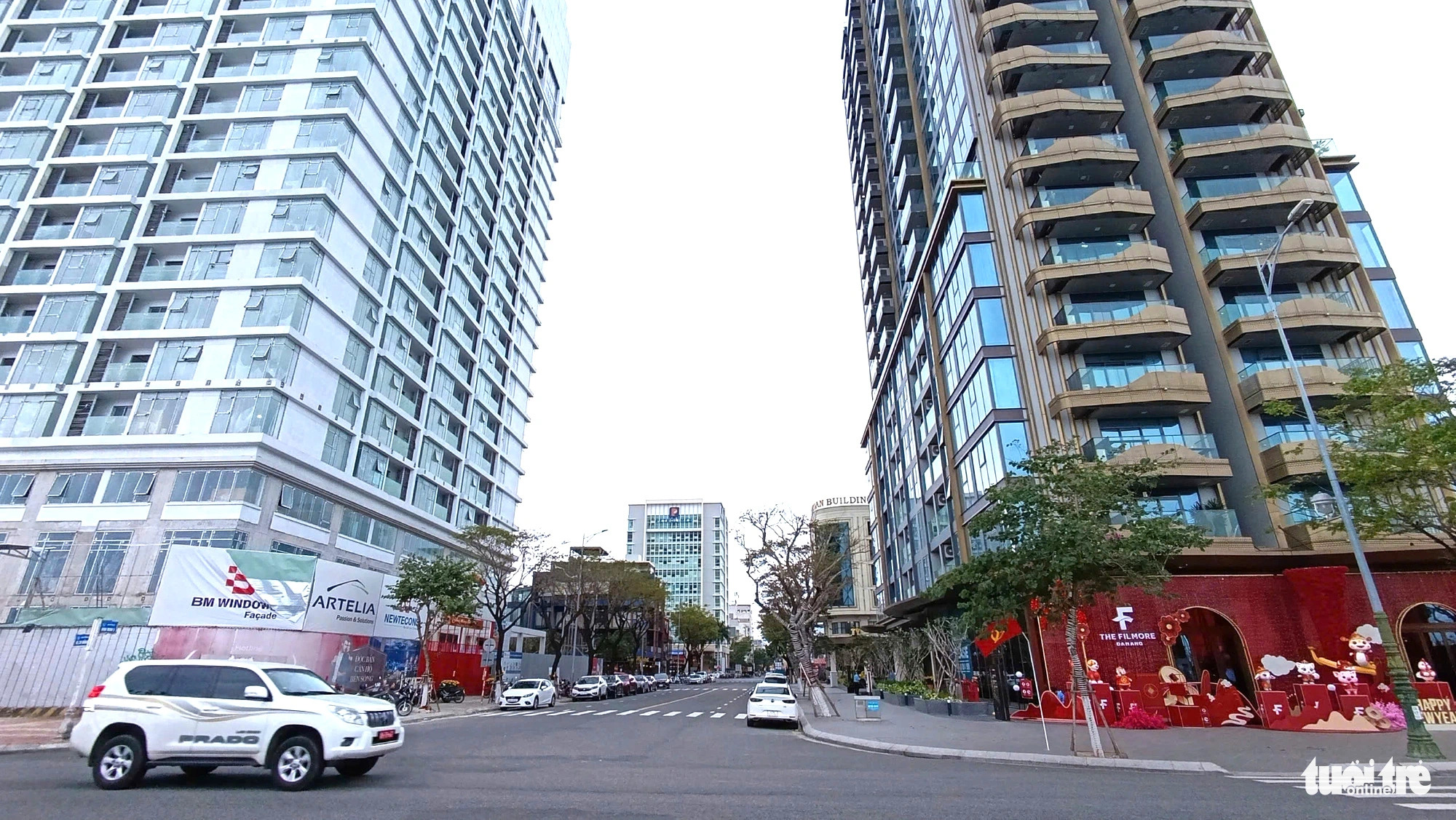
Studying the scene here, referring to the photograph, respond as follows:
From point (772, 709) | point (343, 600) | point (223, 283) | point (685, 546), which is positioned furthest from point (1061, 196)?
point (685, 546)

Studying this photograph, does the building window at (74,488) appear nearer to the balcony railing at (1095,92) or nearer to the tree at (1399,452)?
the balcony railing at (1095,92)

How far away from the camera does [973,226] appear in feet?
105

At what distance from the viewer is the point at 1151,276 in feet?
92.6

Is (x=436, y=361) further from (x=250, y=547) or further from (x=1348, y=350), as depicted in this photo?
(x=1348, y=350)

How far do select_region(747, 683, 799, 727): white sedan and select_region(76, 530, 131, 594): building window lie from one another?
1128 inches

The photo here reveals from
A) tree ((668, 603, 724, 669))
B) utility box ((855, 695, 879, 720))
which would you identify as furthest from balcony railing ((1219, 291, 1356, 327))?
tree ((668, 603, 724, 669))

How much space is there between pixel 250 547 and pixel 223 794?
1075 inches

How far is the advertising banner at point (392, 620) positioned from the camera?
35562mm

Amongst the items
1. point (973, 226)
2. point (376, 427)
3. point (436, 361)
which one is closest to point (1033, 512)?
point (973, 226)

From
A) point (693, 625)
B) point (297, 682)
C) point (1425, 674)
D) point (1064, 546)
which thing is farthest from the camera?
point (693, 625)

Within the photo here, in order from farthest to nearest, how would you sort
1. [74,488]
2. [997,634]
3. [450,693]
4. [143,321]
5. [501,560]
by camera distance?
[501,560] → [450,693] → [143,321] → [74,488] → [997,634]

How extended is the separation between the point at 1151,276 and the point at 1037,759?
22.0 m

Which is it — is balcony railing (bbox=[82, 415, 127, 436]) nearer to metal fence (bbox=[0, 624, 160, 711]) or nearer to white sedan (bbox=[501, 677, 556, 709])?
metal fence (bbox=[0, 624, 160, 711])

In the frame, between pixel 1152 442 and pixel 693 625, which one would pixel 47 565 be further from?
pixel 693 625
